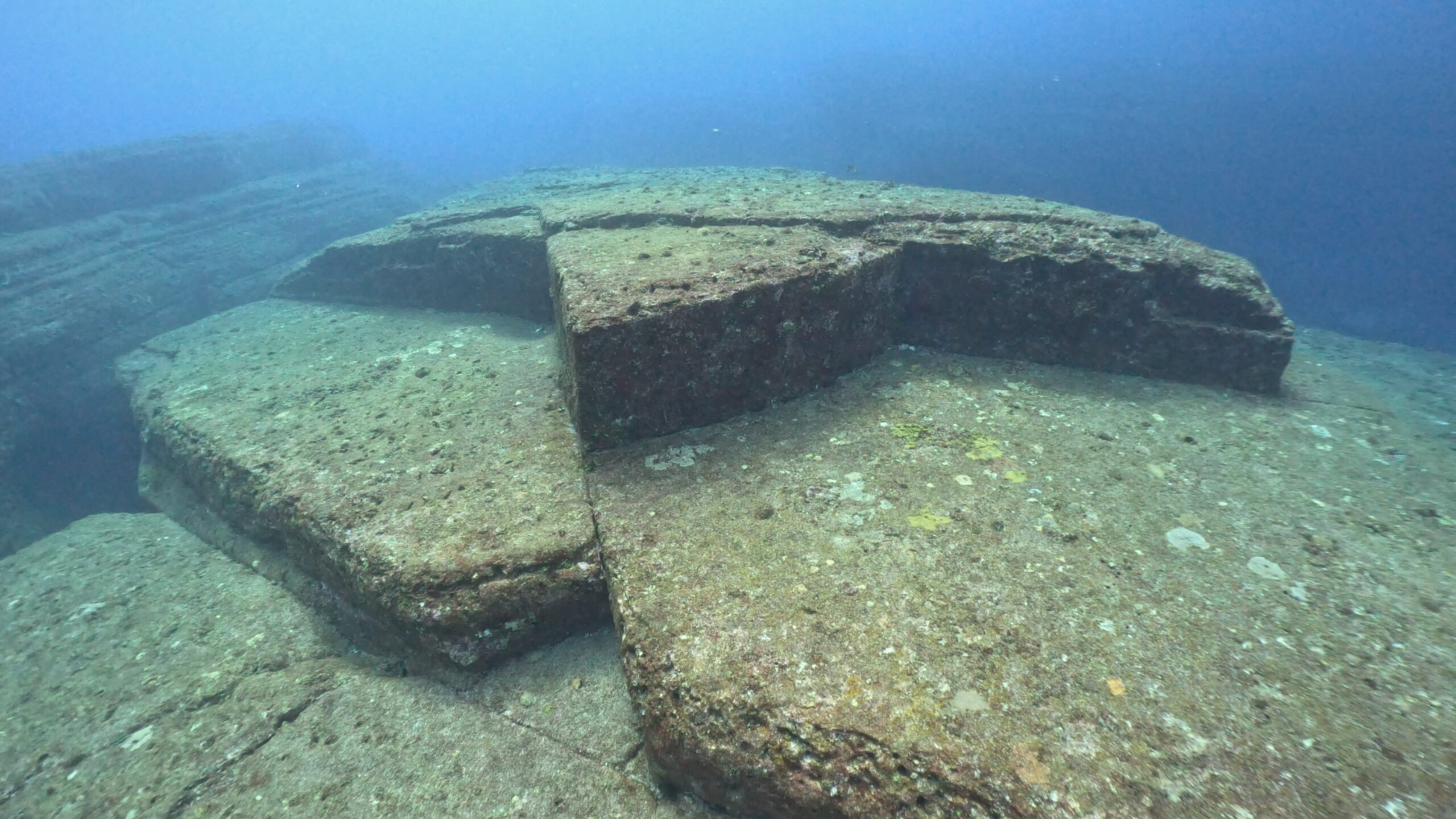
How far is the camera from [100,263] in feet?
34.0

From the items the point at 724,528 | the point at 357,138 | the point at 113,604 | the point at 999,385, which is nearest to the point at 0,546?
the point at 113,604

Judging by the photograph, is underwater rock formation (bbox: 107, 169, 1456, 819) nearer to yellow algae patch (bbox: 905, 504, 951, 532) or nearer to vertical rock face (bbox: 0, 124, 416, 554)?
yellow algae patch (bbox: 905, 504, 951, 532)

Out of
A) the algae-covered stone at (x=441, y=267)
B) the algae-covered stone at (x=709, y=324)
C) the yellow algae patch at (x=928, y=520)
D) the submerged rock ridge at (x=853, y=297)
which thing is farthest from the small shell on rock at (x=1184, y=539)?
the algae-covered stone at (x=441, y=267)

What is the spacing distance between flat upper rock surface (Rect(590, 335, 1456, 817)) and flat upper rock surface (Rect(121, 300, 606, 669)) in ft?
1.82

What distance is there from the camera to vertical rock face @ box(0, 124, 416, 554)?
7918mm

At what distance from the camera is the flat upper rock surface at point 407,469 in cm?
288

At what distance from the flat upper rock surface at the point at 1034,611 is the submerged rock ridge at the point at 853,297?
1.22ft

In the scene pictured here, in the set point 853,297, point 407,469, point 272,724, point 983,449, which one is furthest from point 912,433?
point 272,724

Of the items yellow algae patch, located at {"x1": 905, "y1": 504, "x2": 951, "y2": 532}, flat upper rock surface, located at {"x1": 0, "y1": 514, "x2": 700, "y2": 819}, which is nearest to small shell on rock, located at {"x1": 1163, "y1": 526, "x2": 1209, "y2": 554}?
yellow algae patch, located at {"x1": 905, "y1": 504, "x2": 951, "y2": 532}

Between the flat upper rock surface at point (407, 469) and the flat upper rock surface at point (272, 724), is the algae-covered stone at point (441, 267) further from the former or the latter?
the flat upper rock surface at point (272, 724)

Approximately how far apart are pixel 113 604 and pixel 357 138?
32.7m

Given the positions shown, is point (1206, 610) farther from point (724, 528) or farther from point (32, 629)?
point (32, 629)

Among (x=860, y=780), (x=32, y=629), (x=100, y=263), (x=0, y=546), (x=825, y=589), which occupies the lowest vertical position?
(x=0, y=546)

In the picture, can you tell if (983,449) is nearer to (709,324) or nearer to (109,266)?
(709,324)
